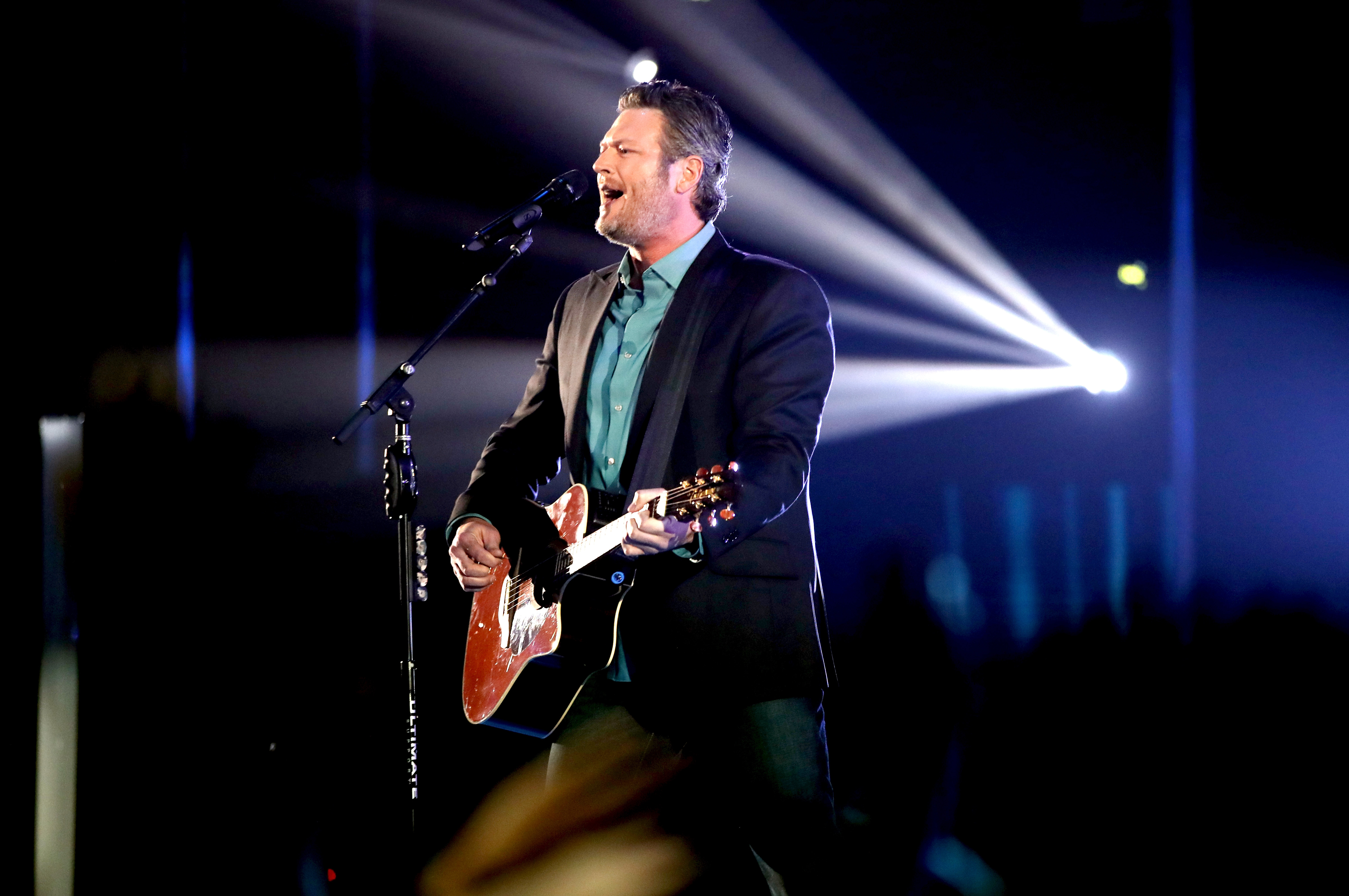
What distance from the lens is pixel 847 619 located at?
10.9 ft

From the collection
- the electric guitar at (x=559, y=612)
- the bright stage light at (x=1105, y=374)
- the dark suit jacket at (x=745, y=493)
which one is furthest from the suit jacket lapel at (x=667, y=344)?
the bright stage light at (x=1105, y=374)

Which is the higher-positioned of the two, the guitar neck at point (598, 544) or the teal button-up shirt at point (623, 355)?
the teal button-up shirt at point (623, 355)

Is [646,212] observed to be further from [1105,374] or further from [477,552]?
[1105,374]

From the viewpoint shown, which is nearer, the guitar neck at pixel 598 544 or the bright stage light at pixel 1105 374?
the guitar neck at pixel 598 544

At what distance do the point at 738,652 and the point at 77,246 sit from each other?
2256 millimetres

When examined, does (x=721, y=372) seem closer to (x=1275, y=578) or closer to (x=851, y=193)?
(x=851, y=193)

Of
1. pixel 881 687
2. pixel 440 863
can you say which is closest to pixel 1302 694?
pixel 881 687

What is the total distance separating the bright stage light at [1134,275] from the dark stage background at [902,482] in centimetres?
3

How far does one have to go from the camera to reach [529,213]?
7.18 ft

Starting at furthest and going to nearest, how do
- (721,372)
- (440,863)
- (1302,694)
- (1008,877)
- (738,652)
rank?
(1302,694) < (1008,877) < (440,863) < (721,372) < (738,652)

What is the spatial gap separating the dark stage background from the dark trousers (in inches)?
45.4

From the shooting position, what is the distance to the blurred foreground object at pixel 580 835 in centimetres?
188

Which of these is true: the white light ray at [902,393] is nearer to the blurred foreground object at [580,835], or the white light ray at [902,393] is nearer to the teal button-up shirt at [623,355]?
the teal button-up shirt at [623,355]

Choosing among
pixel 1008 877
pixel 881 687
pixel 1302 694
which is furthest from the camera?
pixel 881 687
